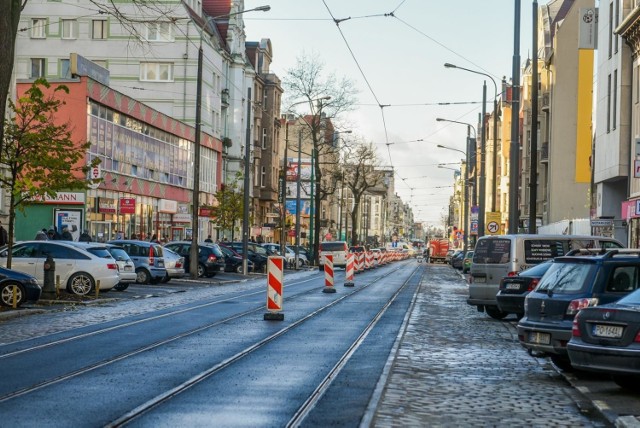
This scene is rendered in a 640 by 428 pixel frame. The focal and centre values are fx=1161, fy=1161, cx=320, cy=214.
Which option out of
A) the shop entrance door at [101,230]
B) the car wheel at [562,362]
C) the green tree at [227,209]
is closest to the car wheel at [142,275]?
the shop entrance door at [101,230]

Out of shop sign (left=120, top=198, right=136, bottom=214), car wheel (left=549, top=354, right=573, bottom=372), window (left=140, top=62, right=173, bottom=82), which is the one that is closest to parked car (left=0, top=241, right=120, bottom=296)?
shop sign (left=120, top=198, right=136, bottom=214)

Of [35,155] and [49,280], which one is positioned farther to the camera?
[35,155]

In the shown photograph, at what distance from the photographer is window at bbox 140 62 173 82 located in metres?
74.4

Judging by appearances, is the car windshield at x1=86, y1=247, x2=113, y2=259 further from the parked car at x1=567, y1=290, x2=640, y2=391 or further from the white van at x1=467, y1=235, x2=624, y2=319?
the parked car at x1=567, y1=290, x2=640, y2=391

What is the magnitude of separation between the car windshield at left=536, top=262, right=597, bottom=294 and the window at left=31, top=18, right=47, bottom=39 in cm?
6032

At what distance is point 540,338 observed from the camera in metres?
14.6

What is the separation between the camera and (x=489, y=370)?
14984 millimetres

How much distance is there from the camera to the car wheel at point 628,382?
12981mm

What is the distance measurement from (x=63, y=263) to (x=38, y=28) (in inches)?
1697

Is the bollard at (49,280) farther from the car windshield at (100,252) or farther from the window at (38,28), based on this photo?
the window at (38,28)

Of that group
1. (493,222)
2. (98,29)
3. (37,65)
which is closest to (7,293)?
(493,222)

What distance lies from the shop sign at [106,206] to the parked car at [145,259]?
12.1m

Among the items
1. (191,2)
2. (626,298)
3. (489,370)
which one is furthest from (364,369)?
(191,2)

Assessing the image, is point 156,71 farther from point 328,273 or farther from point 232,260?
point 328,273
